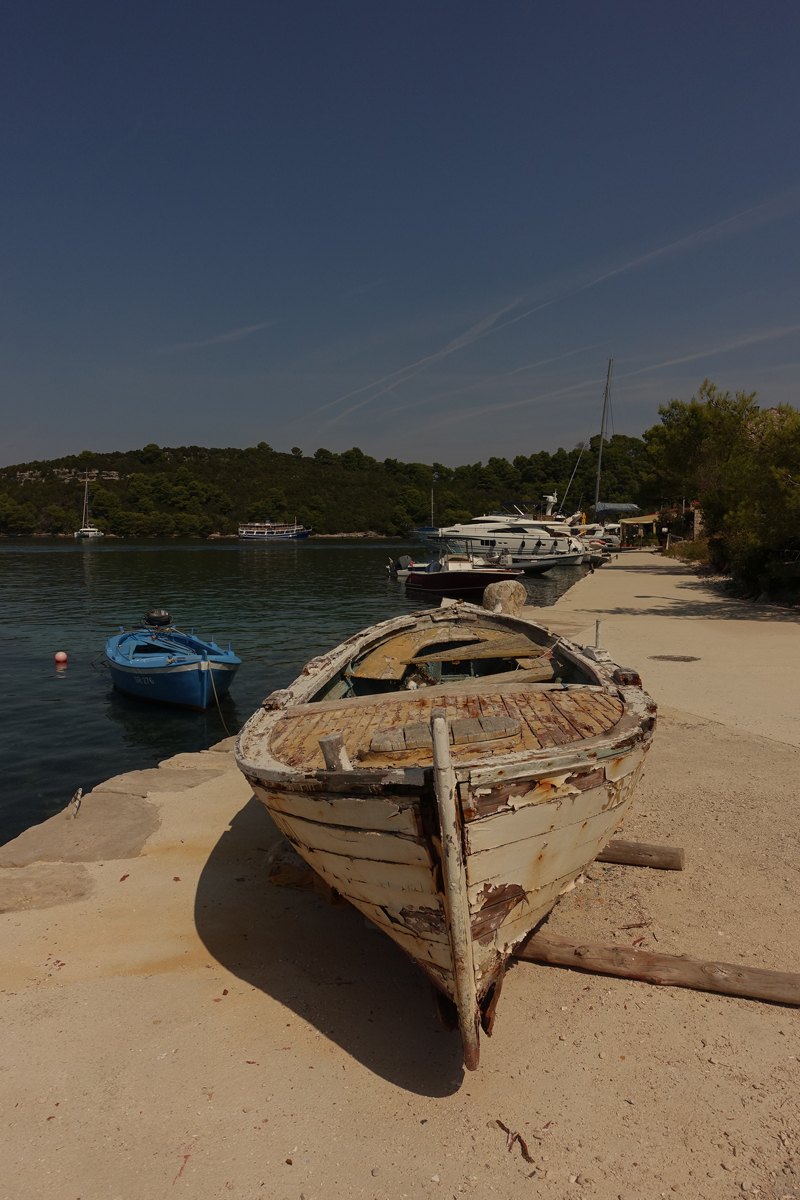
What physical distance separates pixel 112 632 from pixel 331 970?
2147 centimetres

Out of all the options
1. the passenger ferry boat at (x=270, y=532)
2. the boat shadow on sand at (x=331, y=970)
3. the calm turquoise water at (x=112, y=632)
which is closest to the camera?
the boat shadow on sand at (x=331, y=970)

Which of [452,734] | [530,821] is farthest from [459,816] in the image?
[452,734]

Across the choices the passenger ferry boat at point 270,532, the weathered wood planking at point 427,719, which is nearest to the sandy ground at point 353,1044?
the weathered wood planking at point 427,719

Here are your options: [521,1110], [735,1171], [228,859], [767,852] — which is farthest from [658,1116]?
[228,859]

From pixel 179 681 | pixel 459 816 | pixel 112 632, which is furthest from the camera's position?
pixel 112 632

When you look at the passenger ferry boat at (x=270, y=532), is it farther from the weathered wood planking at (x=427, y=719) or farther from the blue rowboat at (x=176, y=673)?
the weathered wood planking at (x=427, y=719)

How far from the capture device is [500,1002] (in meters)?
4.24

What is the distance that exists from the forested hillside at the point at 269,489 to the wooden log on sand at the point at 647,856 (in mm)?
108538

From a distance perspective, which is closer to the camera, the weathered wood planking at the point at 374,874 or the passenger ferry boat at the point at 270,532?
the weathered wood planking at the point at 374,874

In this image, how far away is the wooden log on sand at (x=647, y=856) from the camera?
18.1 ft

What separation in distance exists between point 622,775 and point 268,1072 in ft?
8.71

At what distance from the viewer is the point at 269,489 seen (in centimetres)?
13812

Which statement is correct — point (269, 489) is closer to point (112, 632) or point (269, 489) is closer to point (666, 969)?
point (112, 632)

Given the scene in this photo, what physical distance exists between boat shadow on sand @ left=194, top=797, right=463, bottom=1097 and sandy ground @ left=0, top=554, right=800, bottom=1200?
2 cm
